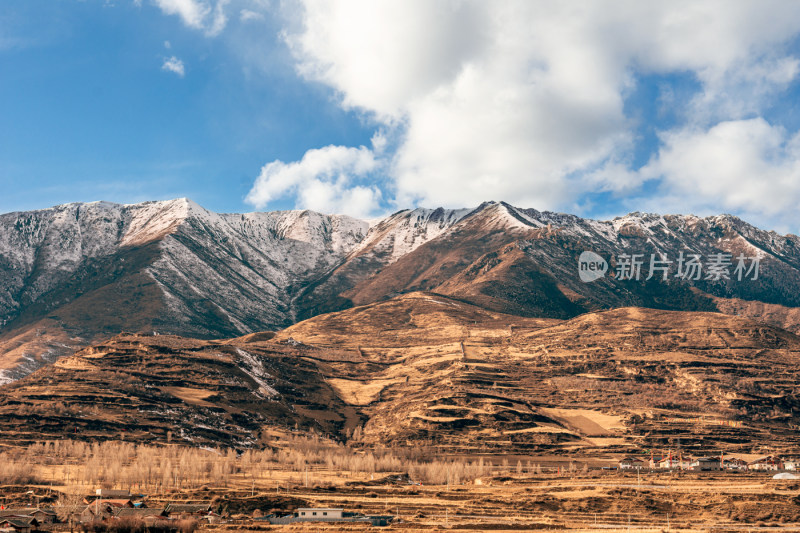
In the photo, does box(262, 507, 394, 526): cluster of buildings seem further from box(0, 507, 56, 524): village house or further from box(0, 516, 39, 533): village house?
box(0, 516, 39, 533): village house

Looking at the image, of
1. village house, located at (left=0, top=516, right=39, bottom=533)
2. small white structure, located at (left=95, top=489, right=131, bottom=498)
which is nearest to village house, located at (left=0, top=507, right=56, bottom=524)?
village house, located at (left=0, top=516, right=39, bottom=533)

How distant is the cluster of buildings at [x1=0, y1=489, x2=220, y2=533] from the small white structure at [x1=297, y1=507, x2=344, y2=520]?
594 inches

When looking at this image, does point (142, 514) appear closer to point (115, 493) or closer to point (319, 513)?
point (319, 513)

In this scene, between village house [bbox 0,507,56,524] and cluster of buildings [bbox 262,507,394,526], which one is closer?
village house [bbox 0,507,56,524]

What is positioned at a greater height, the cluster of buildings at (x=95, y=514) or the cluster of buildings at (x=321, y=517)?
the cluster of buildings at (x=95, y=514)

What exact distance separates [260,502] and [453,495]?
42.6 metres

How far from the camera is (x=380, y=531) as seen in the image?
122 meters

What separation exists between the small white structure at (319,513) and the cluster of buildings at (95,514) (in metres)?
15.1

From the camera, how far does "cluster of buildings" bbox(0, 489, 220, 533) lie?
396ft

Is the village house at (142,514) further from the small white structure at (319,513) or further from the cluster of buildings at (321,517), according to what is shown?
the small white structure at (319,513)

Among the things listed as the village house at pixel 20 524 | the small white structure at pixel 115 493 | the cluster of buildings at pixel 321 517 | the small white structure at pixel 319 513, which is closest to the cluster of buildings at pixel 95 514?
the village house at pixel 20 524

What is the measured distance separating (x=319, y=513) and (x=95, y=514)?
37695mm

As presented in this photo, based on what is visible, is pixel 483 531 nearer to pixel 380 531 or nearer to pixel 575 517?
pixel 380 531

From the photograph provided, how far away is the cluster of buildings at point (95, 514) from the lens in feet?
396
